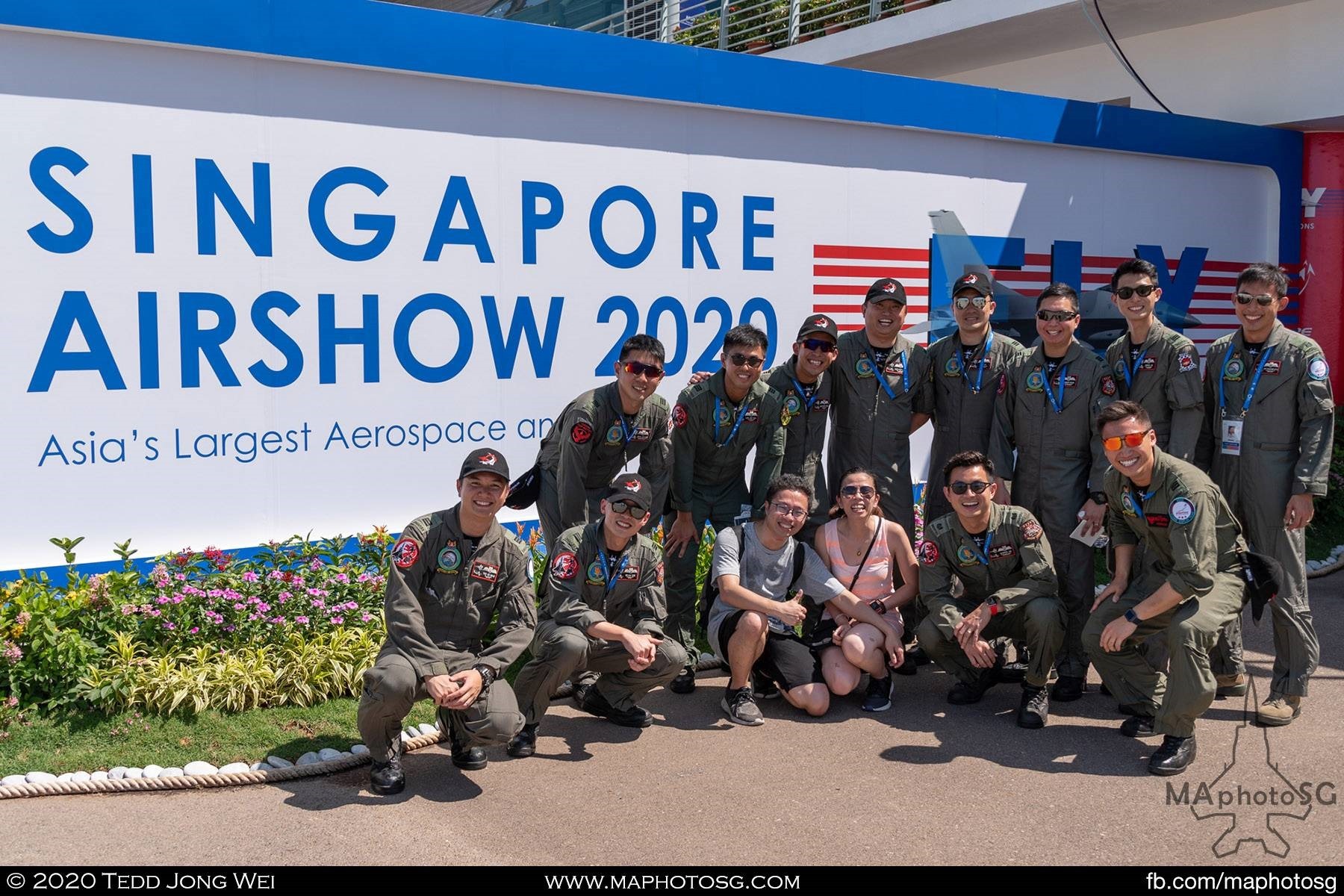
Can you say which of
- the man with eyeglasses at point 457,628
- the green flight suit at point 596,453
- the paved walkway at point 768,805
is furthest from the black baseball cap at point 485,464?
the paved walkway at point 768,805

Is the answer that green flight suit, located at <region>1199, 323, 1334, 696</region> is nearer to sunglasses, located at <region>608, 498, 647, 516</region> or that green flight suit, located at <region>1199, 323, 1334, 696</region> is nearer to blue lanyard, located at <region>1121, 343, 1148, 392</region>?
blue lanyard, located at <region>1121, 343, 1148, 392</region>

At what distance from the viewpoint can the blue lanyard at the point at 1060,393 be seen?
5992 mm

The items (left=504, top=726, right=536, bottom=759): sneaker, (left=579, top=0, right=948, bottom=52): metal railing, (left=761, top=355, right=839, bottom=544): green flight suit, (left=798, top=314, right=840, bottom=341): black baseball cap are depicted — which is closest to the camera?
(left=504, top=726, right=536, bottom=759): sneaker

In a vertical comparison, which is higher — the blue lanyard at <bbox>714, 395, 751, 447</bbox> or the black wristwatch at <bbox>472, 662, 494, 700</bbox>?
the blue lanyard at <bbox>714, 395, 751, 447</bbox>

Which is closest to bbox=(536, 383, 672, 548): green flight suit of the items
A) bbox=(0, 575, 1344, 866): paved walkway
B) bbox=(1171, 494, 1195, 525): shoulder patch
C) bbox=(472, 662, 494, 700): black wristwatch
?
bbox=(0, 575, 1344, 866): paved walkway

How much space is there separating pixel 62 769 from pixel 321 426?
2.37 m

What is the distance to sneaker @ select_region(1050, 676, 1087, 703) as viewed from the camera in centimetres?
573

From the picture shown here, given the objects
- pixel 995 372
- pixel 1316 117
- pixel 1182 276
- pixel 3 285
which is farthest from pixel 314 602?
pixel 1316 117

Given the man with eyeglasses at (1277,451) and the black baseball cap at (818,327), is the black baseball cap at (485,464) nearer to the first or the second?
the black baseball cap at (818,327)

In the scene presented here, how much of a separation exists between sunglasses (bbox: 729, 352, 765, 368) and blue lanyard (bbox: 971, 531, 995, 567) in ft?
4.23

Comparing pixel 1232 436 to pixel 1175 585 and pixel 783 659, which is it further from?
pixel 783 659

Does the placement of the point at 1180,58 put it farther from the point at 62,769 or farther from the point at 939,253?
the point at 62,769

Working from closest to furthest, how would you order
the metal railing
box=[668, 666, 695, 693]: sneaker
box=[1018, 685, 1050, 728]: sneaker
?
1. box=[1018, 685, 1050, 728]: sneaker
2. box=[668, 666, 695, 693]: sneaker
3. the metal railing

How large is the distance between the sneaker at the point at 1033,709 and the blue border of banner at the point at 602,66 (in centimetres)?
424
